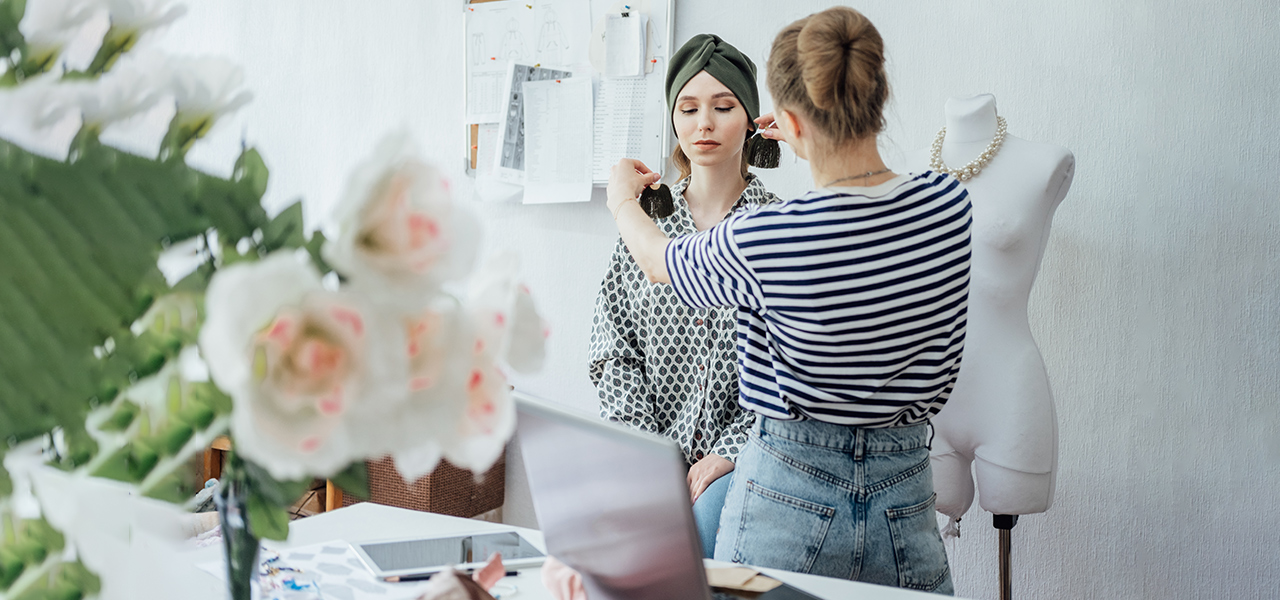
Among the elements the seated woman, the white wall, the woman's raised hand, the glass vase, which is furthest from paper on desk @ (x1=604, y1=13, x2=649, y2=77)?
the glass vase

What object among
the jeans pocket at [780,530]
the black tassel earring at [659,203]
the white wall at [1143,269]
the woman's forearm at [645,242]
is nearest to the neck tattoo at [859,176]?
the woman's forearm at [645,242]

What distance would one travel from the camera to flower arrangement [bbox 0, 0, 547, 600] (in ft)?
1.29

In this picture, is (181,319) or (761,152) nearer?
(181,319)

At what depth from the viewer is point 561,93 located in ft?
9.39

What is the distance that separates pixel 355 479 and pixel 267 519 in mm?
54

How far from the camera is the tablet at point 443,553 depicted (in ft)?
3.83

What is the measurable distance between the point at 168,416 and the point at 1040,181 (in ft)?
5.26

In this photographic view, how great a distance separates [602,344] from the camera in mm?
1959

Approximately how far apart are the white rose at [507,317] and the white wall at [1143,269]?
1557mm

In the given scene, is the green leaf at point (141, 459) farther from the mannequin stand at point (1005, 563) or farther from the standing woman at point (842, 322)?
the mannequin stand at point (1005, 563)

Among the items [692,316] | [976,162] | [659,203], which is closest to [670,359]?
[692,316]

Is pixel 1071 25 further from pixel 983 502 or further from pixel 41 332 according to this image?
pixel 41 332

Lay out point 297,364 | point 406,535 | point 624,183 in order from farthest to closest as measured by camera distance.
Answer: point 624,183 < point 406,535 < point 297,364

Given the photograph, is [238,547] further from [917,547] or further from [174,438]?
[917,547]
